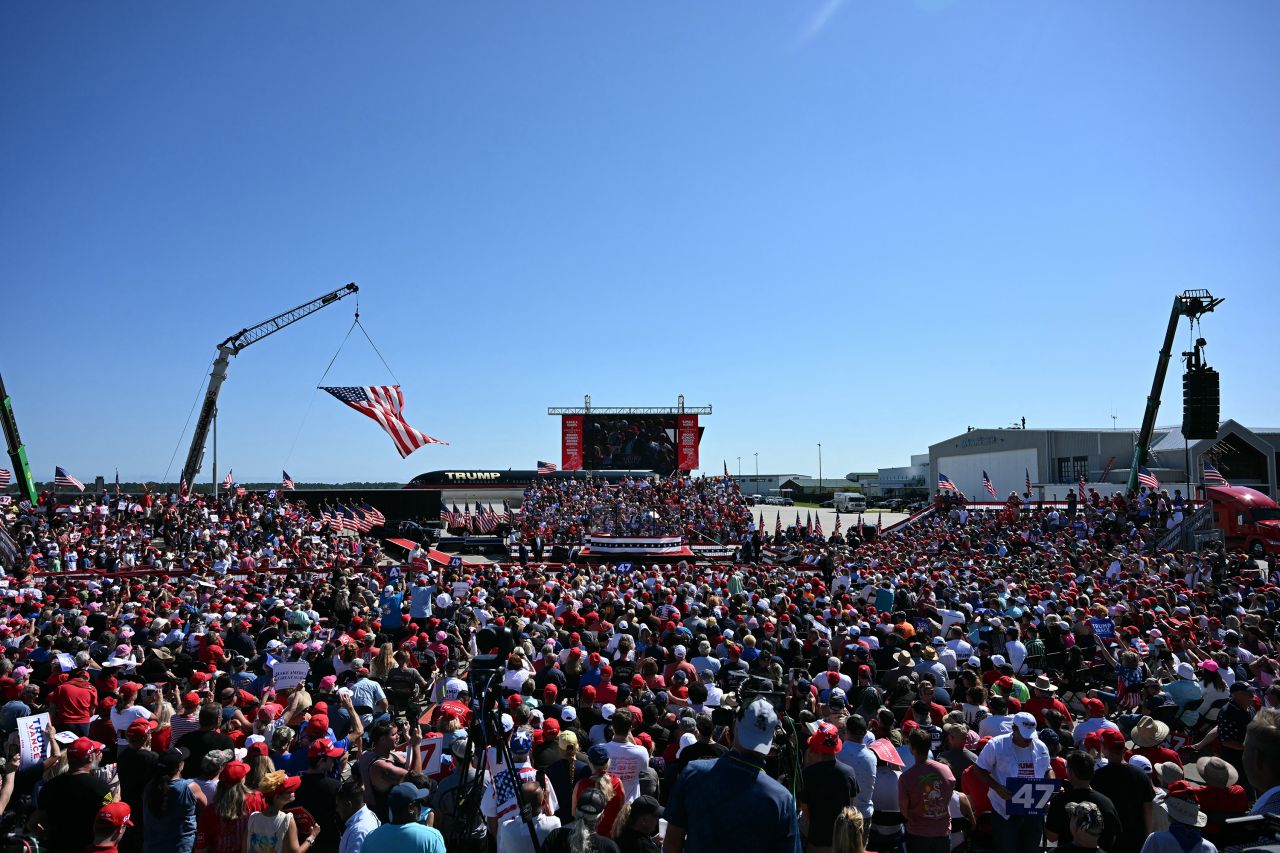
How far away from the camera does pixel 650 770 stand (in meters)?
5.51

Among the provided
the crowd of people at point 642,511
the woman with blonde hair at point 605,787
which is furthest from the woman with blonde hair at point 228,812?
the crowd of people at point 642,511

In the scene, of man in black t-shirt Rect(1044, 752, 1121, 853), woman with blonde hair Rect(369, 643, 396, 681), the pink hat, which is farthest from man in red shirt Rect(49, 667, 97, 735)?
man in black t-shirt Rect(1044, 752, 1121, 853)

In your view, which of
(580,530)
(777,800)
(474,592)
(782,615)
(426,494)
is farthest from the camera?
(426,494)

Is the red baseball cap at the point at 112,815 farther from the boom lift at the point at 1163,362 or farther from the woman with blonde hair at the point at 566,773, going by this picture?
the boom lift at the point at 1163,362

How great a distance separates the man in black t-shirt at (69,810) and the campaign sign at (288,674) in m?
3.64

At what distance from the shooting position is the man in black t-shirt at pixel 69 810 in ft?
15.4

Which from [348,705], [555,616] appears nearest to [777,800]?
[348,705]

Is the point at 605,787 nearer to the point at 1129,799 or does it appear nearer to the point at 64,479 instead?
the point at 1129,799

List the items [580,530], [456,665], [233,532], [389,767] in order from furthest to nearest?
[580,530] < [233,532] < [456,665] < [389,767]

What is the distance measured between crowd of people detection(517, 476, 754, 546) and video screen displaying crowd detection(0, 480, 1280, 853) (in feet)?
52.5

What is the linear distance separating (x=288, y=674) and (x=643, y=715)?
4237 millimetres

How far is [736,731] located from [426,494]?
56004 mm

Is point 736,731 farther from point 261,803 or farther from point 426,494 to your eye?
point 426,494

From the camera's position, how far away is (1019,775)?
5.29m
